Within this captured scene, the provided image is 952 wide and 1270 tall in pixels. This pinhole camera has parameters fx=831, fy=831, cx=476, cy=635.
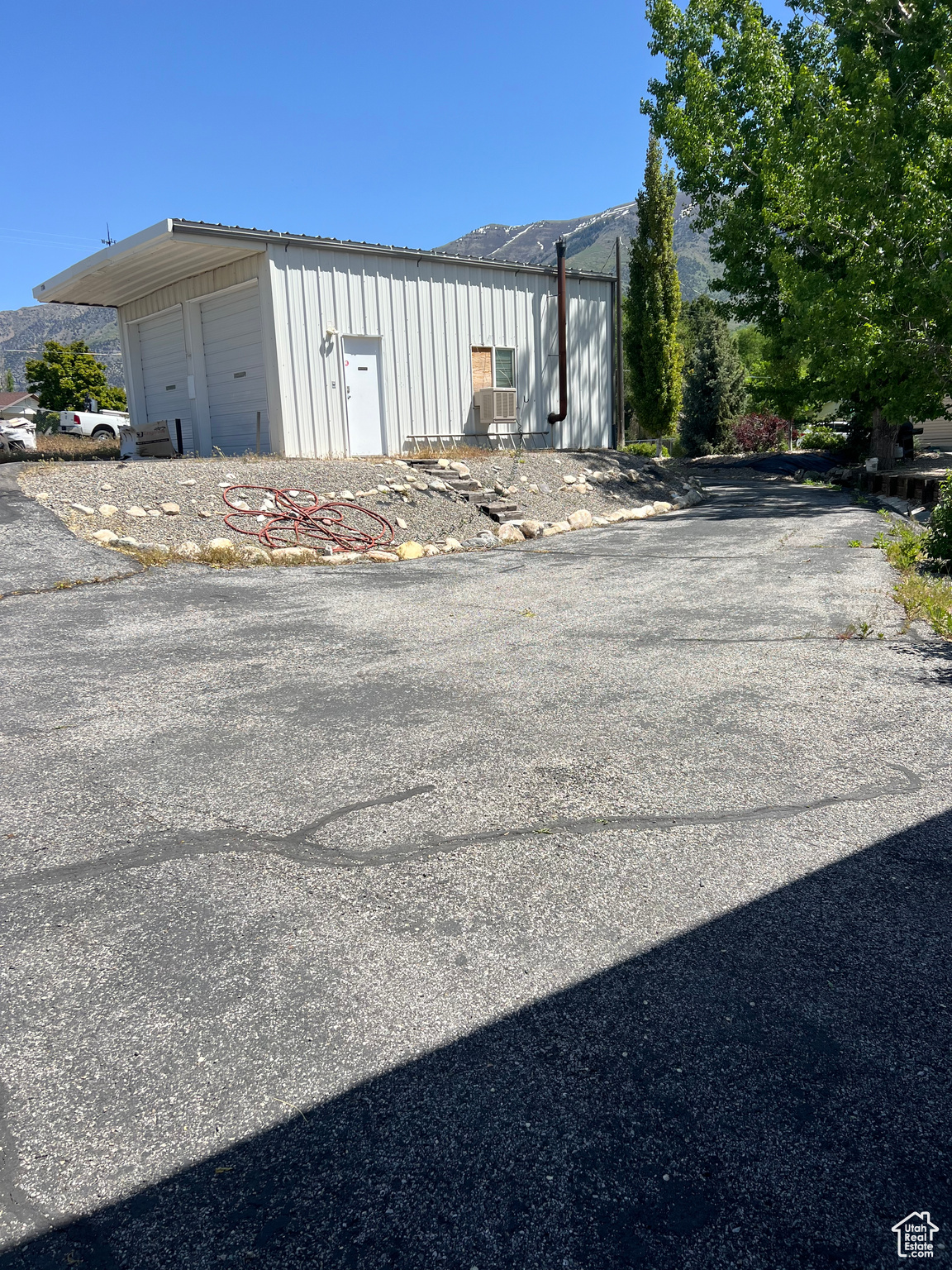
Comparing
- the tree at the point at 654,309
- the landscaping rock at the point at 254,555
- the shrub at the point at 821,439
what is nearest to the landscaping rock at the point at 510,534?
the landscaping rock at the point at 254,555

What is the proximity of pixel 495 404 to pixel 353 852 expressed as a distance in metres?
16.0

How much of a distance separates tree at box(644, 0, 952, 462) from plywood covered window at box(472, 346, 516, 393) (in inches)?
228

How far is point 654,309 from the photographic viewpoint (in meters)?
26.1

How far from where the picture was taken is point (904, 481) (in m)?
15.2

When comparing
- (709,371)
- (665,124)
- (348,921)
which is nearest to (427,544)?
(348,921)

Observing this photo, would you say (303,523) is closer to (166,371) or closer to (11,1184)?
(11,1184)

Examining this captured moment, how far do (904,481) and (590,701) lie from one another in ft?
42.8

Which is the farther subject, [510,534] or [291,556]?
[510,534]

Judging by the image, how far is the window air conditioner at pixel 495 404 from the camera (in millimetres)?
18047

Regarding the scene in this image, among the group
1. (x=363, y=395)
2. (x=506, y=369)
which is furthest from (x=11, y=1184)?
(x=506, y=369)

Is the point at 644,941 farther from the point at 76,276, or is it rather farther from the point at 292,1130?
the point at 76,276

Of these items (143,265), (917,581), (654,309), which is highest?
(654,309)

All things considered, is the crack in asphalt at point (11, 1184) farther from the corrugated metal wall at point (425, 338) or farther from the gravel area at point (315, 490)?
the corrugated metal wall at point (425, 338)

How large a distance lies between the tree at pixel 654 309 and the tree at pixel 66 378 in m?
38.7
